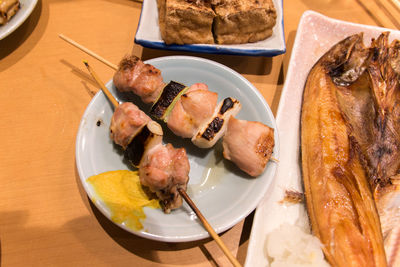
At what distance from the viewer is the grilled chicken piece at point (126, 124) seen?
6.18 feet

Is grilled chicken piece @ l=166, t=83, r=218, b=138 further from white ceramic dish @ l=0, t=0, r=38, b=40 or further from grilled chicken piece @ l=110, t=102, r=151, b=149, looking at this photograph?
white ceramic dish @ l=0, t=0, r=38, b=40

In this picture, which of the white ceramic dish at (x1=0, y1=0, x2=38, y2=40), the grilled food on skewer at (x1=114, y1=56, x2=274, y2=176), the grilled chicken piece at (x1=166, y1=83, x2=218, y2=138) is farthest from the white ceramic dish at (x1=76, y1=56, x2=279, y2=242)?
the white ceramic dish at (x1=0, y1=0, x2=38, y2=40)

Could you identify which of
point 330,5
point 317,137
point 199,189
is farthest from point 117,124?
point 330,5

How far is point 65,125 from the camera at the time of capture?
Result: 2488mm

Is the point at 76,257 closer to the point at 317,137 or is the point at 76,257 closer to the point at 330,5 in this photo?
the point at 317,137

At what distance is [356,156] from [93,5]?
3.34 m

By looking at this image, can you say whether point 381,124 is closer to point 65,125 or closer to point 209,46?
point 209,46

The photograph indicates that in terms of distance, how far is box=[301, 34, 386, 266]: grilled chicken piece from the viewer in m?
1.79

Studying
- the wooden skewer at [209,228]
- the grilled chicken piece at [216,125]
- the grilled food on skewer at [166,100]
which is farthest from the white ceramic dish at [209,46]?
Result: the wooden skewer at [209,228]

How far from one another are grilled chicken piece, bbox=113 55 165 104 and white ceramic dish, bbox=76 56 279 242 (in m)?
0.22

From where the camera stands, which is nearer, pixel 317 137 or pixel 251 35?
pixel 317 137

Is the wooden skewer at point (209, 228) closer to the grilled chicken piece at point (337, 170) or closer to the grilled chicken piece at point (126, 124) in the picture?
the grilled chicken piece at point (126, 124)

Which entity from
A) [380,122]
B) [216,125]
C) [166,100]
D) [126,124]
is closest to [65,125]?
[126,124]

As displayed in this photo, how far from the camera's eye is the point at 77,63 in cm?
282
